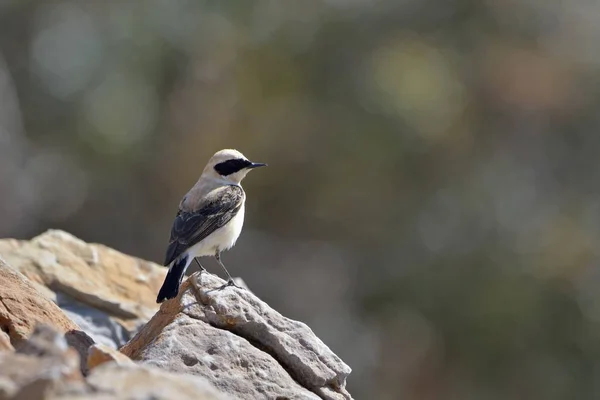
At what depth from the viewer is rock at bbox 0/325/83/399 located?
4312 millimetres

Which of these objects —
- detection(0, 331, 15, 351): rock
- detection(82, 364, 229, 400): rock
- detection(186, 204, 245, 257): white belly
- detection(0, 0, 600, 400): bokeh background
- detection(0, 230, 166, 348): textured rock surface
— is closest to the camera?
detection(82, 364, 229, 400): rock

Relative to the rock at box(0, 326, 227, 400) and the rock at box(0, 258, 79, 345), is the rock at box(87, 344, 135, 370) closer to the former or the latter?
the rock at box(0, 326, 227, 400)

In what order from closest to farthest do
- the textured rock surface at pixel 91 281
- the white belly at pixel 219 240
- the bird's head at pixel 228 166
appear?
1. the white belly at pixel 219 240
2. the textured rock surface at pixel 91 281
3. the bird's head at pixel 228 166

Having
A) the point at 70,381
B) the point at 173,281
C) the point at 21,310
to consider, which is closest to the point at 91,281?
the point at 173,281

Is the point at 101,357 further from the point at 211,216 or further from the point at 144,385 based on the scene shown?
the point at 211,216

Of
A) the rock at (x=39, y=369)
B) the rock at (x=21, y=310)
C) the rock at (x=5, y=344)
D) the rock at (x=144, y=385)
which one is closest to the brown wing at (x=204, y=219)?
the rock at (x=21, y=310)

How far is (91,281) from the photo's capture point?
9586mm

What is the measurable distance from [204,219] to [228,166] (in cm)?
82

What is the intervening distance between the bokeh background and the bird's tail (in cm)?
1503

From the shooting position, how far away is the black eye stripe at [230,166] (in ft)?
30.7

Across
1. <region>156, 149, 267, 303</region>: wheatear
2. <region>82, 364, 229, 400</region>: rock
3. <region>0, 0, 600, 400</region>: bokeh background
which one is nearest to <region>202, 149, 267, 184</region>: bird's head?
<region>156, 149, 267, 303</region>: wheatear

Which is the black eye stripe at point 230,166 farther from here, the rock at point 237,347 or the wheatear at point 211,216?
the rock at point 237,347

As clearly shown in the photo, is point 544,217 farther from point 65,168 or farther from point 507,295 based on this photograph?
point 65,168

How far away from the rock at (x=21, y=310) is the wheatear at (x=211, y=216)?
1.08 metres
